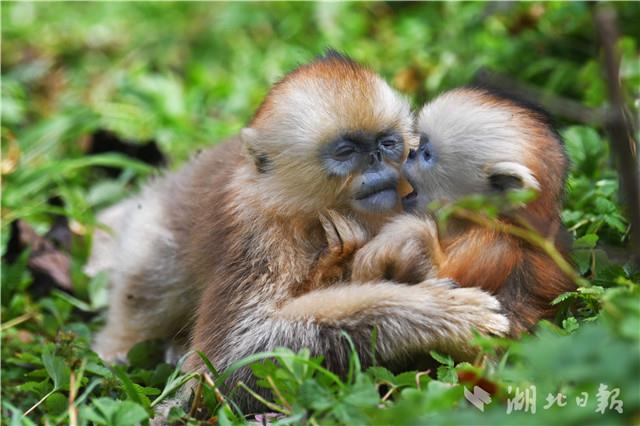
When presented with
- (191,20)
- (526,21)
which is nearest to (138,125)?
(191,20)

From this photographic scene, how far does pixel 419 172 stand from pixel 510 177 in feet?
1.64

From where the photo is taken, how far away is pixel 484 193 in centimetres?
465

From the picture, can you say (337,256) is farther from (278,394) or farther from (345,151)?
(278,394)

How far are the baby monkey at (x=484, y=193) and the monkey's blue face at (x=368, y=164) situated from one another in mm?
103

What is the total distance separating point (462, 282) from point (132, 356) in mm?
2432

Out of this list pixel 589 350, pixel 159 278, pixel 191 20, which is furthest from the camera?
pixel 191 20

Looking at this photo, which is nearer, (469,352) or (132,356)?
(469,352)

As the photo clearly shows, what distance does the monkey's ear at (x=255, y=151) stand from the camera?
5062 millimetres

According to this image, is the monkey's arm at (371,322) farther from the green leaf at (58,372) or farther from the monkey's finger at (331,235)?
the green leaf at (58,372)

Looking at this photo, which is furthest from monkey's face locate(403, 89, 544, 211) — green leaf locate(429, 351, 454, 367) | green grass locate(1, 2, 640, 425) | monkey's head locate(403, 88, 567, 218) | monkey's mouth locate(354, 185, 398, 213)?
green leaf locate(429, 351, 454, 367)

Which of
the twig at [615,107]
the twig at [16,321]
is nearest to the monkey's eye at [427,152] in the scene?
the twig at [615,107]

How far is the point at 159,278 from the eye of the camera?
6293 mm

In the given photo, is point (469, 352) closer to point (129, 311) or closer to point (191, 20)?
point (129, 311)

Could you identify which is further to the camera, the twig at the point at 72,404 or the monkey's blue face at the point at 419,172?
the monkey's blue face at the point at 419,172
